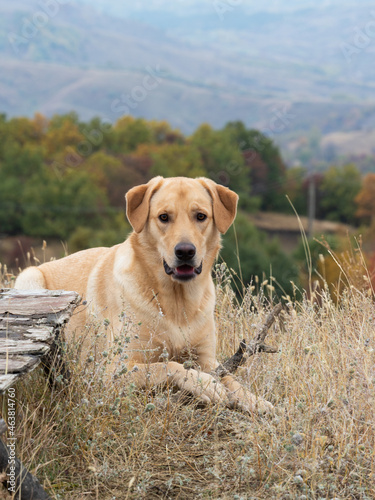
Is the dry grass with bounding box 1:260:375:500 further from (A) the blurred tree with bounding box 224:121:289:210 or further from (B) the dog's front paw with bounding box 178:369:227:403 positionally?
(A) the blurred tree with bounding box 224:121:289:210

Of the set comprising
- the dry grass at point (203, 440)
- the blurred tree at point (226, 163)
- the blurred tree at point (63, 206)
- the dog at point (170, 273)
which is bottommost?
the blurred tree at point (63, 206)

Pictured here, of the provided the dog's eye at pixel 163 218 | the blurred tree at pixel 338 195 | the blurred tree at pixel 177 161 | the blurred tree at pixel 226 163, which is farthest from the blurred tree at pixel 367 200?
the dog's eye at pixel 163 218

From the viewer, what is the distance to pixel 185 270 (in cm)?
422

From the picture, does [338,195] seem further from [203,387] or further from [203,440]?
[203,440]

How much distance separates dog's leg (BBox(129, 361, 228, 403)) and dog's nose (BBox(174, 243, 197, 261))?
727mm

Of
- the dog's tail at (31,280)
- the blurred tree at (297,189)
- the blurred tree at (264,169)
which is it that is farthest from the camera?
the blurred tree at (264,169)

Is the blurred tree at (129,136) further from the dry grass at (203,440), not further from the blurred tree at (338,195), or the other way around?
the dry grass at (203,440)

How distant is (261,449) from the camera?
307cm

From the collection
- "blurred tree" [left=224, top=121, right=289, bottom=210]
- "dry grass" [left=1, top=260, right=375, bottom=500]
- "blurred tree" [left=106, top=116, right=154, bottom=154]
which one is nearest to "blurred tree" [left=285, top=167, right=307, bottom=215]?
"blurred tree" [left=224, top=121, right=289, bottom=210]

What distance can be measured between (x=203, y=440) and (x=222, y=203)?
1884 mm

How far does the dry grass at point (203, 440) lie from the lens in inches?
115

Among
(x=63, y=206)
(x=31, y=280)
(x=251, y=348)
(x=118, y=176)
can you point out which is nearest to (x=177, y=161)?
(x=118, y=176)

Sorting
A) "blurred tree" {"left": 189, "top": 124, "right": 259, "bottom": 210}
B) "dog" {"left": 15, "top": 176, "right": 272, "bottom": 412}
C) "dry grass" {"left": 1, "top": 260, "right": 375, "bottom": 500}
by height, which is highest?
"dog" {"left": 15, "top": 176, "right": 272, "bottom": 412}

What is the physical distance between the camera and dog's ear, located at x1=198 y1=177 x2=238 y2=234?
453cm
